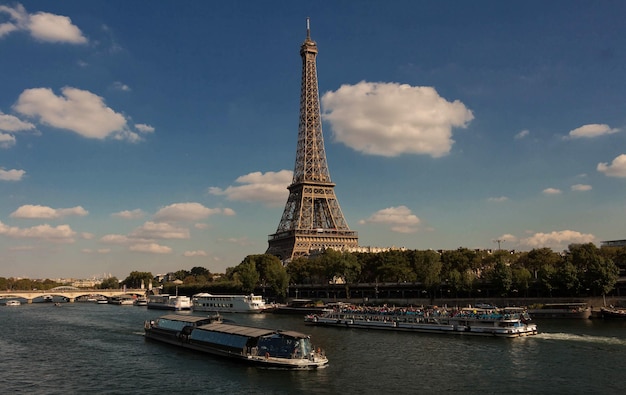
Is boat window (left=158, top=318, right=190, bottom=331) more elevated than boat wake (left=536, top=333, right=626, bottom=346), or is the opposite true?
boat window (left=158, top=318, right=190, bottom=331)

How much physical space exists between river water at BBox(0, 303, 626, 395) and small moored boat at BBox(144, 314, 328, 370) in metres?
0.99

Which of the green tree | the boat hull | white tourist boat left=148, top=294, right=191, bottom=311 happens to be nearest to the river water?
the boat hull

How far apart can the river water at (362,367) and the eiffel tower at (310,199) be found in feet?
293

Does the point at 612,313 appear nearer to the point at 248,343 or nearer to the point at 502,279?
the point at 502,279

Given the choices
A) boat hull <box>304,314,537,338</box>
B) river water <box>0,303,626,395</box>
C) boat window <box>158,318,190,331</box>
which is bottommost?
river water <box>0,303,626,395</box>

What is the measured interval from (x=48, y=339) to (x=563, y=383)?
59440 millimetres

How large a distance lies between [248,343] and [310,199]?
11381 centimetres

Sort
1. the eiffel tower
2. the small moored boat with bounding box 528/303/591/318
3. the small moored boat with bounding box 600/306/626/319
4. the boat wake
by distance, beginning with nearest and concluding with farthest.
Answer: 1. the boat wake
2. the small moored boat with bounding box 600/306/626/319
3. the small moored boat with bounding box 528/303/591/318
4. the eiffel tower

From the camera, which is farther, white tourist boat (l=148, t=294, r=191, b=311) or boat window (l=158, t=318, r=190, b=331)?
white tourist boat (l=148, t=294, r=191, b=311)

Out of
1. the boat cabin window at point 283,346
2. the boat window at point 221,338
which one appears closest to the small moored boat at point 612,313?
the boat cabin window at point 283,346

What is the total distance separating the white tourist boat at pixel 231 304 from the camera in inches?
4363

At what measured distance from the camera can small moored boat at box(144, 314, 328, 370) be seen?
45.6m

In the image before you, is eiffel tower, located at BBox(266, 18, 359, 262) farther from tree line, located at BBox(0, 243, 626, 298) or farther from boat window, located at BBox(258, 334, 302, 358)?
boat window, located at BBox(258, 334, 302, 358)

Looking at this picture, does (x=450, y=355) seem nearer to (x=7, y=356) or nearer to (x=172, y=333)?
(x=172, y=333)
